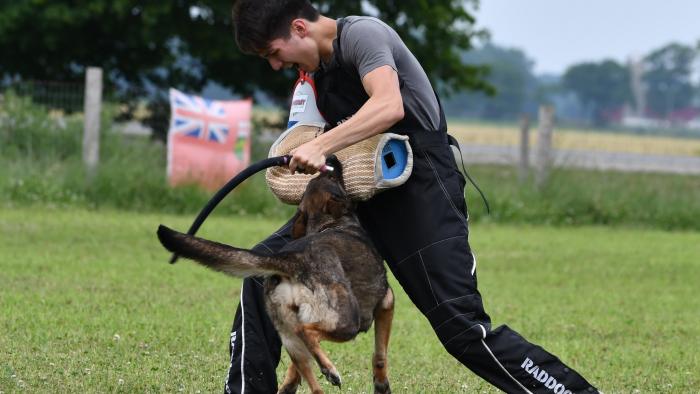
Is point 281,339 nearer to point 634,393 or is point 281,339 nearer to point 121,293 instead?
point 634,393

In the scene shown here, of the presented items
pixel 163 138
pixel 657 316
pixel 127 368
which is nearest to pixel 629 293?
pixel 657 316

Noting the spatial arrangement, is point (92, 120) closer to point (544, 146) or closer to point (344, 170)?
point (544, 146)

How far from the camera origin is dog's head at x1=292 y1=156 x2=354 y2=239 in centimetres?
492

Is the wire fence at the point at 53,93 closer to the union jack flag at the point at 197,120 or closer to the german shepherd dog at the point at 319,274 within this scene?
the union jack flag at the point at 197,120

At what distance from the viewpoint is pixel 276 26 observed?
4.54 metres

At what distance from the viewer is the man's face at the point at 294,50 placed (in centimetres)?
459

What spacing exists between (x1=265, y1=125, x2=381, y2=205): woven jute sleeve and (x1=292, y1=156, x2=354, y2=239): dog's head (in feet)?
0.12

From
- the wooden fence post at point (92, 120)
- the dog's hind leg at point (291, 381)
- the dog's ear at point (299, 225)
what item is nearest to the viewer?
the dog's ear at point (299, 225)

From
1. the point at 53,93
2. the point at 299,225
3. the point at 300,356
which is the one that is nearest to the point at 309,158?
the point at 299,225

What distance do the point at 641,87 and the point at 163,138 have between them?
106334 millimetres

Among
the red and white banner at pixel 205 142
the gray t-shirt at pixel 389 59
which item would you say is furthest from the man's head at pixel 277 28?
the red and white banner at pixel 205 142

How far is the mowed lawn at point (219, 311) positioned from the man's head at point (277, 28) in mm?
2026

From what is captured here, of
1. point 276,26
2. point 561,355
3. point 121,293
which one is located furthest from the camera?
point 121,293

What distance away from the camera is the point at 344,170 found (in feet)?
16.1
